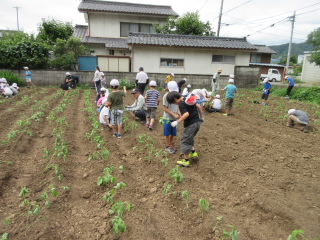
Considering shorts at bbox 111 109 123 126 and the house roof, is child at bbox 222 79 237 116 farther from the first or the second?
the house roof

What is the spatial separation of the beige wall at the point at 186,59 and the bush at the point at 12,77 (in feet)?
23.2

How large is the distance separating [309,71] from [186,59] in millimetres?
20782

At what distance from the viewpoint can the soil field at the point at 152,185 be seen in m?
2.94

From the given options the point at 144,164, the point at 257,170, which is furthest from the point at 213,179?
the point at 144,164

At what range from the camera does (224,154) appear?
17.2ft

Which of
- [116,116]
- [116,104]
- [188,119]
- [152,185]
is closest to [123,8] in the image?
[116,104]

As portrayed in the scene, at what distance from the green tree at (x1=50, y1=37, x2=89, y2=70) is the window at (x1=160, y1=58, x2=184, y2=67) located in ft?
18.7

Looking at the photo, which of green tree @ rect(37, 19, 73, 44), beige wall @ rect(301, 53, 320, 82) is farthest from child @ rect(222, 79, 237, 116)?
beige wall @ rect(301, 53, 320, 82)

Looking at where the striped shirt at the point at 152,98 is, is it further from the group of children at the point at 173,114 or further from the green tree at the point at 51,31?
the green tree at the point at 51,31

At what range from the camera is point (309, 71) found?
2992cm

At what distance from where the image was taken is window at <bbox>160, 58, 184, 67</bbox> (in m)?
17.3

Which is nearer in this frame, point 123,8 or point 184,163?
point 184,163

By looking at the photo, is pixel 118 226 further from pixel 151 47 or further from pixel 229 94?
pixel 151 47

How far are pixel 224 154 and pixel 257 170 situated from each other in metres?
0.88
